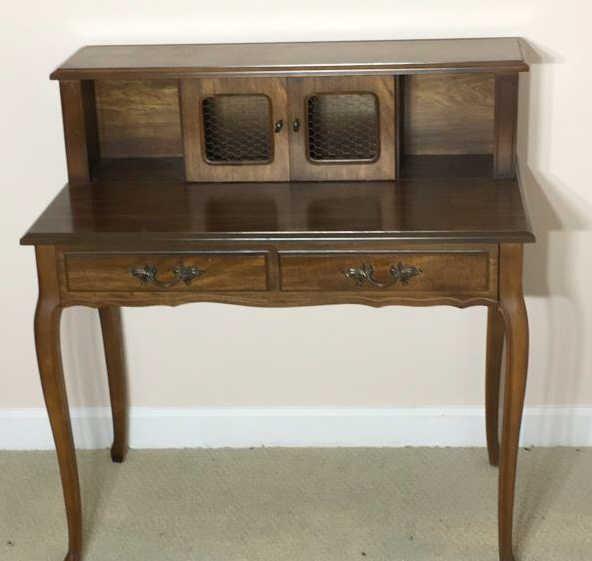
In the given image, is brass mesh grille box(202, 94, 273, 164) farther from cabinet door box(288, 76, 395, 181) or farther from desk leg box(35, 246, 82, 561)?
desk leg box(35, 246, 82, 561)

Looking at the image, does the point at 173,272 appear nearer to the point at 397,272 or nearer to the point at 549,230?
the point at 397,272

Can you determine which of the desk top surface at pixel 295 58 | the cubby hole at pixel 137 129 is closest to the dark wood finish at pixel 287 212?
the cubby hole at pixel 137 129

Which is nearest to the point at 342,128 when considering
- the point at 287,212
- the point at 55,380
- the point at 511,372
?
the point at 287,212

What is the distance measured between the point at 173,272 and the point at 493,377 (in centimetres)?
95

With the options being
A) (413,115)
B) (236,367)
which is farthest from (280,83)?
(236,367)

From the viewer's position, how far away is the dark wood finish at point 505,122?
266 centimetres

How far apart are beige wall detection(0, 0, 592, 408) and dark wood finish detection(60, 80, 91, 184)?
0.65ft

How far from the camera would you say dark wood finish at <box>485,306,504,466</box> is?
2.99 metres

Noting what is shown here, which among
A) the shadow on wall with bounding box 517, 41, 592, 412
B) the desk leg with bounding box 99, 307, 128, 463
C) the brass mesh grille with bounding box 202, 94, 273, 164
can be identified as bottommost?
the desk leg with bounding box 99, 307, 128, 463

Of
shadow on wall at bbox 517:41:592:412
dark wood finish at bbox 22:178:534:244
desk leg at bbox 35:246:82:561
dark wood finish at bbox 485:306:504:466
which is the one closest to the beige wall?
shadow on wall at bbox 517:41:592:412

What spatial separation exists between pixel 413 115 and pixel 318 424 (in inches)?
34.4

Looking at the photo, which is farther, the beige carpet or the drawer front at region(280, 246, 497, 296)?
the beige carpet

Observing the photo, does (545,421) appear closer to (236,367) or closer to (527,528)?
(527,528)

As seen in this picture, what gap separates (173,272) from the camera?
248 centimetres
